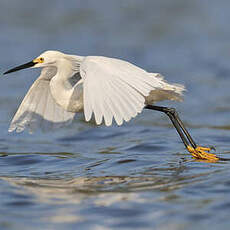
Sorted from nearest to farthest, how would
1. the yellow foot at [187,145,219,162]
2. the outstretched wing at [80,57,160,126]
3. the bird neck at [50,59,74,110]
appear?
the outstretched wing at [80,57,160,126] < the bird neck at [50,59,74,110] < the yellow foot at [187,145,219,162]

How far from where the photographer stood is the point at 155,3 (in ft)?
65.2

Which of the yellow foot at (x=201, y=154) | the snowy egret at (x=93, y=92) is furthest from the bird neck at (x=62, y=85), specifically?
the yellow foot at (x=201, y=154)

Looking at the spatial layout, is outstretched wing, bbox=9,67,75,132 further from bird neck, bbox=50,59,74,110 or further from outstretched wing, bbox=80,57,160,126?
outstretched wing, bbox=80,57,160,126

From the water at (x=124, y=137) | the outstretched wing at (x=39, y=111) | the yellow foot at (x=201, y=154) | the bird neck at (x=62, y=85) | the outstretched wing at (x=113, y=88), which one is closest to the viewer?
the water at (x=124, y=137)

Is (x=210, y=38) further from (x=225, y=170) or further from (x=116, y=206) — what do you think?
(x=116, y=206)

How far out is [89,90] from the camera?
6867mm

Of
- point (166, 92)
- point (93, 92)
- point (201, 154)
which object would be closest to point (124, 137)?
point (201, 154)

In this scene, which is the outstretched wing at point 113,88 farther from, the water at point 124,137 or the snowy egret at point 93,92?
the water at point 124,137

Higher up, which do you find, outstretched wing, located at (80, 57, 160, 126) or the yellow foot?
outstretched wing, located at (80, 57, 160, 126)

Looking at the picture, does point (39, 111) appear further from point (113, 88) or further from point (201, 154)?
point (113, 88)

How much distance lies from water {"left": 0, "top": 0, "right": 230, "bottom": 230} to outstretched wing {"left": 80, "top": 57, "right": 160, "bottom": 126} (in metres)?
0.83

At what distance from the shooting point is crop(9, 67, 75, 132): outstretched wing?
9.12 meters

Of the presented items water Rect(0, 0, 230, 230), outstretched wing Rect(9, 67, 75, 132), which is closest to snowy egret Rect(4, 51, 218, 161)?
outstretched wing Rect(9, 67, 75, 132)

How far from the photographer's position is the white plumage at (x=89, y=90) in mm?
6691
